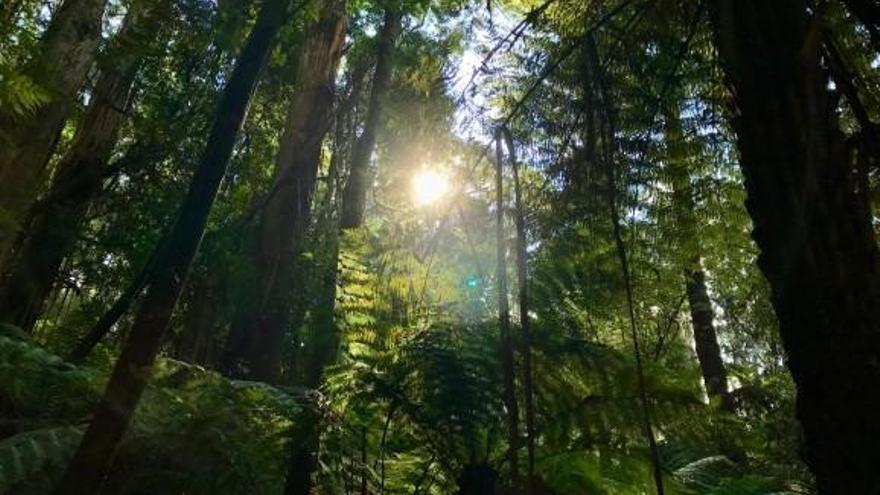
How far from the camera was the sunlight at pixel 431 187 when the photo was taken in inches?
96.9

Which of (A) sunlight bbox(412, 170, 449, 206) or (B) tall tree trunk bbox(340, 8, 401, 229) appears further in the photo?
(B) tall tree trunk bbox(340, 8, 401, 229)

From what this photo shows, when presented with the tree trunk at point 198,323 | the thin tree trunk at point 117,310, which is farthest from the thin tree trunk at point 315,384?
the tree trunk at point 198,323

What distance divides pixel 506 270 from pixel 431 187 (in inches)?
18.0

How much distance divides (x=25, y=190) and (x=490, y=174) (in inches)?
113

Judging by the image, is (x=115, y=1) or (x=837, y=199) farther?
(x=115, y=1)

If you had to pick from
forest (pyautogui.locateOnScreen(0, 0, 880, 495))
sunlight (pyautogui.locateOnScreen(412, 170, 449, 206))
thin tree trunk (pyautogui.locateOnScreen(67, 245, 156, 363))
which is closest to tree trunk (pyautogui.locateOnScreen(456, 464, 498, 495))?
forest (pyautogui.locateOnScreen(0, 0, 880, 495))

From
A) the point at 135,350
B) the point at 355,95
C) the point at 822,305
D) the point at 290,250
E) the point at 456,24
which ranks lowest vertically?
the point at 135,350

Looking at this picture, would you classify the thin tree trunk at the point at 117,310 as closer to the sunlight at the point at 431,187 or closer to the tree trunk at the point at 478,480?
the sunlight at the point at 431,187

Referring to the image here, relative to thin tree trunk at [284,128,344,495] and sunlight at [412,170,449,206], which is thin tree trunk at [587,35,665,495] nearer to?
sunlight at [412,170,449,206]

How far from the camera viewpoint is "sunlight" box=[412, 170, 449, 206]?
2460mm

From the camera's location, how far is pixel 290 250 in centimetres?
437

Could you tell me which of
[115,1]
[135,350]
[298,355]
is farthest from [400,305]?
[115,1]

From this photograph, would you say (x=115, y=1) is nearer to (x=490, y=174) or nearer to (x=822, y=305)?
(x=490, y=174)

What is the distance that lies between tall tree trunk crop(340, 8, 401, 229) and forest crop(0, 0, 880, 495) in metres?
0.02
